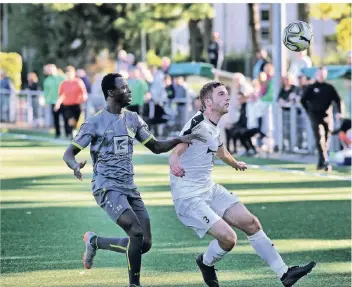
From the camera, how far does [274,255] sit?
421 inches

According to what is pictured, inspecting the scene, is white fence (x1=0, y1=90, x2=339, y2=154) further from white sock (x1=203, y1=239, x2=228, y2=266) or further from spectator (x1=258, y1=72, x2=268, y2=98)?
white sock (x1=203, y1=239, x2=228, y2=266)

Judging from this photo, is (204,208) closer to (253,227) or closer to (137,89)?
(253,227)

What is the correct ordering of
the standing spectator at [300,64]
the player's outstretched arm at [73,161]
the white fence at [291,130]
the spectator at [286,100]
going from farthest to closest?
the standing spectator at [300,64] → the spectator at [286,100] → the white fence at [291,130] → the player's outstretched arm at [73,161]

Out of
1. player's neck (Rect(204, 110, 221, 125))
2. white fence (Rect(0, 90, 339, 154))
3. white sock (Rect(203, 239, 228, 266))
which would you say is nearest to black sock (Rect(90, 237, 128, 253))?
white sock (Rect(203, 239, 228, 266))

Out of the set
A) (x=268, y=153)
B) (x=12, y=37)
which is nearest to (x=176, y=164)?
(x=268, y=153)

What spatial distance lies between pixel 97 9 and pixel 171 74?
75.2 ft

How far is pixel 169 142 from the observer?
10.8 meters

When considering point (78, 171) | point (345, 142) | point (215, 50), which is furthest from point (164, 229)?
point (215, 50)

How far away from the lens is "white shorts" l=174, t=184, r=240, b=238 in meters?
10.6

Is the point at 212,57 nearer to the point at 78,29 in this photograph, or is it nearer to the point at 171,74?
the point at 171,74

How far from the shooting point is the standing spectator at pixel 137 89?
3212 cm

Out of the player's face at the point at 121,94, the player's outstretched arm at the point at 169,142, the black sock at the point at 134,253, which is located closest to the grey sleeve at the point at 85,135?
the player's face at the point at 121,94

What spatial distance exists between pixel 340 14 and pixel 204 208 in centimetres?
2803

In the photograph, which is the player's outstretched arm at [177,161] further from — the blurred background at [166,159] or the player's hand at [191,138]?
the blurred background at [166,159]
